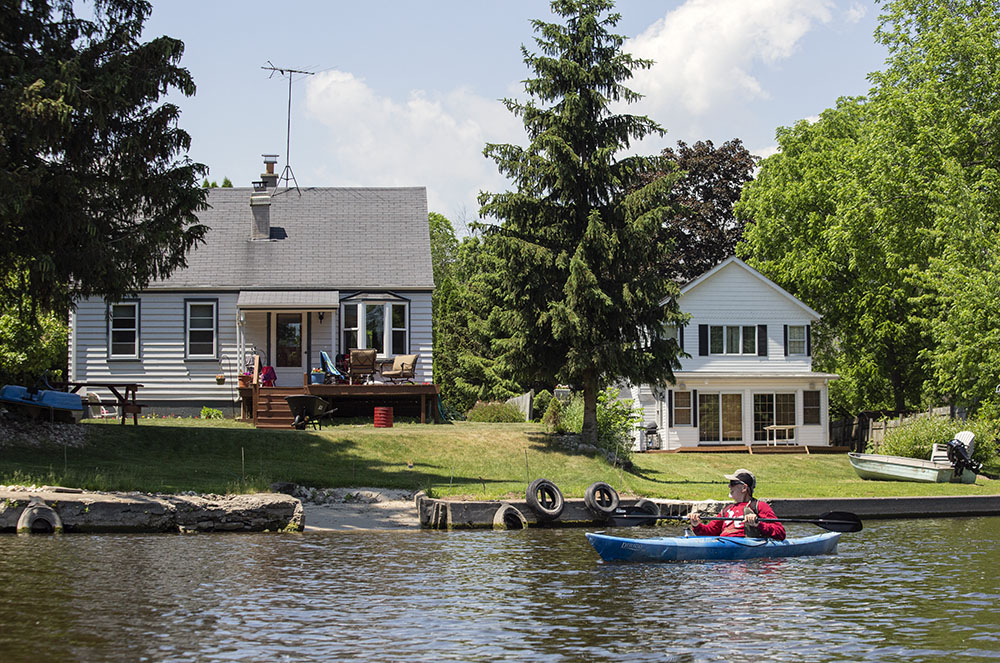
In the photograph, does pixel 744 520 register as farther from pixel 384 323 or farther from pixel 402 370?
Result: pixel 384 323

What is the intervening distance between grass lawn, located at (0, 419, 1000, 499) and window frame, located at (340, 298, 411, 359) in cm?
420

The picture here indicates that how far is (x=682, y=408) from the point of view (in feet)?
142

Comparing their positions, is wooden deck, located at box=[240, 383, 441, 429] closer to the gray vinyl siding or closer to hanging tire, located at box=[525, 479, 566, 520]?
the gray vinyl siding

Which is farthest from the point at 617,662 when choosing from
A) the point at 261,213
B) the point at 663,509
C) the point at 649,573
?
the point at 261,213

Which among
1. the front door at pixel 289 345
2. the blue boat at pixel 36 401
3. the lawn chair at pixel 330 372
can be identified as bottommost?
the blue boat at pixel 36 401

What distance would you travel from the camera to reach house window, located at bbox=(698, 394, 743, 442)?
1721 inches

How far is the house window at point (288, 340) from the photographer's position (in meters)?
37.2

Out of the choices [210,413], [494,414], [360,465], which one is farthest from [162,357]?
[494,414]

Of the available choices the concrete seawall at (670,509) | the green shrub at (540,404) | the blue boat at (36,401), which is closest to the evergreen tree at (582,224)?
the concrete seawall at (670,509)

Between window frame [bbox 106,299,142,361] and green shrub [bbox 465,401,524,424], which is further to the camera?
green shrub [bbox 465,401,524,424]

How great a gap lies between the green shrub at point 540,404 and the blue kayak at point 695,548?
30340mm

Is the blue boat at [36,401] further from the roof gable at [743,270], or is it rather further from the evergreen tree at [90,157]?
the roof gable at [743,270]

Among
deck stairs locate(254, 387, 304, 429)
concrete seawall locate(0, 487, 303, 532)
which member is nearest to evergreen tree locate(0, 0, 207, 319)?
concrete seawall locate(0, 487, 303, 532)

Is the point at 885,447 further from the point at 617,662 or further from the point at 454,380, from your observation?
the point at 617,662
